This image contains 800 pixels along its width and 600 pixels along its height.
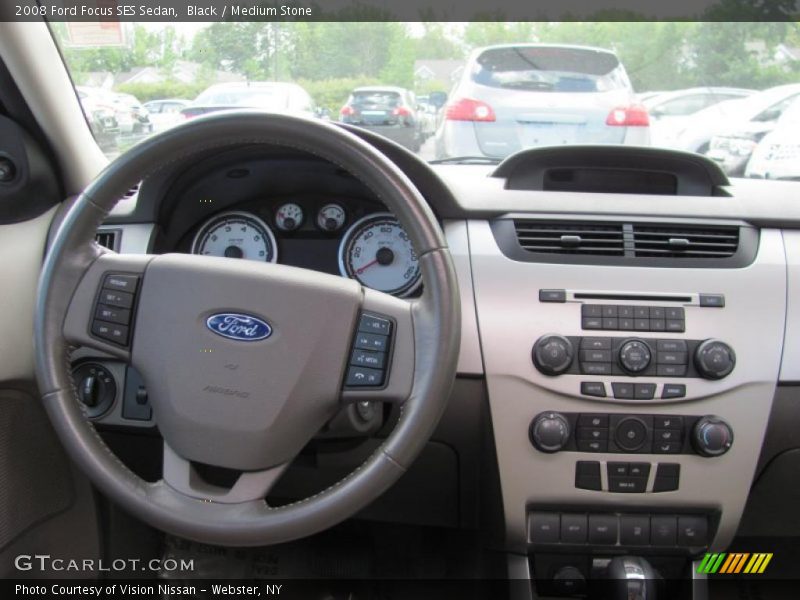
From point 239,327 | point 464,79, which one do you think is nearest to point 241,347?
point 239,327

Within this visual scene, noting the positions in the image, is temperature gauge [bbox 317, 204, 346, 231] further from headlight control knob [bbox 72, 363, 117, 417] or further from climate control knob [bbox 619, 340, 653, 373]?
climate control knob [bbox 619, 340, 653, 373]

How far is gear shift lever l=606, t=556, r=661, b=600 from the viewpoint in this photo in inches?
67.4

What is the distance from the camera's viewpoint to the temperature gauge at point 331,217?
192cm

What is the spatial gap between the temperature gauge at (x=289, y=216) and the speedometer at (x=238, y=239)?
1.5 inches

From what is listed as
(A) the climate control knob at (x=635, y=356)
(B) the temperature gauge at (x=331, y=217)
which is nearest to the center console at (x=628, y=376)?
(A) the climate control knob at (x=635, y=356)

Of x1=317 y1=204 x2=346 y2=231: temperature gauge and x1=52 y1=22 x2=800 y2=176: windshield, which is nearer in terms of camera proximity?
x1=317 y1=204 x2=346 y2=231: temperature gauge

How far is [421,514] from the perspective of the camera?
2.02m

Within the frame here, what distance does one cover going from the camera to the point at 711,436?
1.65 m

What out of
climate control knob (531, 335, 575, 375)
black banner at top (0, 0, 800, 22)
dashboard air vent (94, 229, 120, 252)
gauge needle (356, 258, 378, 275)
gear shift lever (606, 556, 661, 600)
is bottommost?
gear shift lever (606, 556, 661, 600)

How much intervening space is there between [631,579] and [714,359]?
561mm

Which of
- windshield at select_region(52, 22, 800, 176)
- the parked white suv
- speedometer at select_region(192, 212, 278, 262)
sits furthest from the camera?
the parked white suv

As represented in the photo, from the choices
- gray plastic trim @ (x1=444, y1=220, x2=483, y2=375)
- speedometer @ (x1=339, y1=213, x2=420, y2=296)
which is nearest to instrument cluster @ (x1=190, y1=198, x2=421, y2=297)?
speedometer @ (x1=339, y1=213, x2=420, y2=296)

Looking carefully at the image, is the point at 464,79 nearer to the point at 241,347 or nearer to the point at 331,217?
the point at 331,217

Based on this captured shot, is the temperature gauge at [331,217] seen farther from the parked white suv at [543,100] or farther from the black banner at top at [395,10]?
the parked white suv at [543,100]
